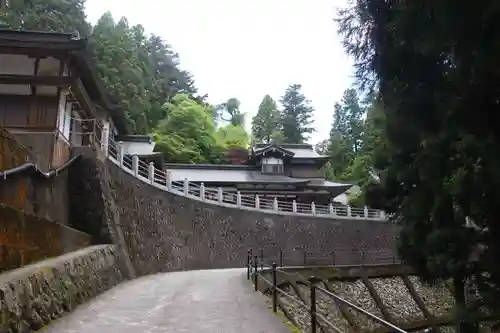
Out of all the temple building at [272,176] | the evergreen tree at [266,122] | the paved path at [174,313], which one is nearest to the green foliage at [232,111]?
the evergreen tree at [266,122]

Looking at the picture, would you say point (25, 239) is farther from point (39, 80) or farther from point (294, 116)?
point (294, 116)

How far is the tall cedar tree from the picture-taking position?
556 cm

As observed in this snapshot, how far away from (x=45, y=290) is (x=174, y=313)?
6.68 ft

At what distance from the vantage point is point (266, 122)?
6209cm

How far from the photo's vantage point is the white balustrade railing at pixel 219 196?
19609 millimetres

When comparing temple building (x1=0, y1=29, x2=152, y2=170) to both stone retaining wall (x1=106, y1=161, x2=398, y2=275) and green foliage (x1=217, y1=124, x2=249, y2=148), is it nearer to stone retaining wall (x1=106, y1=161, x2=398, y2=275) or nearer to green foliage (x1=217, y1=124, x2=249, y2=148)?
stone retaining wall (x1=106, y1=161, x2=398, y2=275)

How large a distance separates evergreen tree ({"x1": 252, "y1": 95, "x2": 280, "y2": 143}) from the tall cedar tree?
5167cm

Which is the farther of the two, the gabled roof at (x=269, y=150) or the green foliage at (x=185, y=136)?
the green foliage at (x=185, y=136)

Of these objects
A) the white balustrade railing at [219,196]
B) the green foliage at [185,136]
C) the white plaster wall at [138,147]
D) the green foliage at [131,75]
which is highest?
the green foliage at [131,75]

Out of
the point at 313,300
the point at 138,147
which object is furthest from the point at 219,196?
the point at 313,300

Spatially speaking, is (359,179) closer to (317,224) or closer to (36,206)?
(317,224)

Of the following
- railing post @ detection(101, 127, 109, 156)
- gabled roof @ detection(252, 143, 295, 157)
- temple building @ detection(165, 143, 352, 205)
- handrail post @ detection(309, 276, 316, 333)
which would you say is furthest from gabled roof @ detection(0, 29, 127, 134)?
gabled roof @ detection(252, 143, 295, 157)

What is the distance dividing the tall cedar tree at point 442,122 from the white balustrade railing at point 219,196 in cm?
1180

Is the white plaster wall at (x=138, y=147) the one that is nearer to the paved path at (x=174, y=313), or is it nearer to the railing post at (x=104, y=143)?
the railing post at (x=104, y=143)
